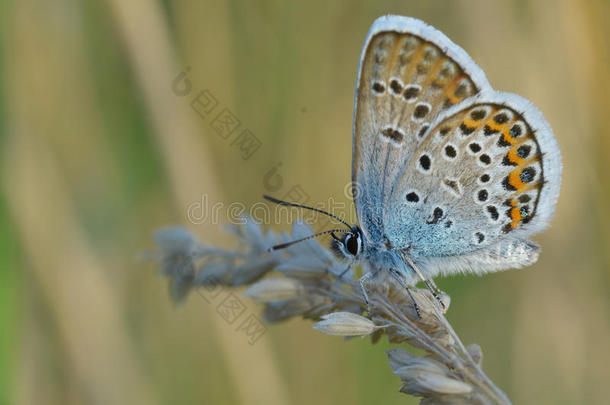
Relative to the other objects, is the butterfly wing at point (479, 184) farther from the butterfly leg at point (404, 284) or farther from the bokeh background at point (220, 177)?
the bokeh background at point (220, 177)

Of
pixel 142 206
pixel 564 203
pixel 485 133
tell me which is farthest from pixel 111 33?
pixel 564 203

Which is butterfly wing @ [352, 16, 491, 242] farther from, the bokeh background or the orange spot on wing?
the bokeh background

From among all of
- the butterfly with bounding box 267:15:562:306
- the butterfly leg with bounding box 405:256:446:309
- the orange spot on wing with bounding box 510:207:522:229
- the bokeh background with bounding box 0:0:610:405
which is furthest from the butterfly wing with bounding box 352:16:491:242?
the bokeh background with bounding box 0:0:610:405

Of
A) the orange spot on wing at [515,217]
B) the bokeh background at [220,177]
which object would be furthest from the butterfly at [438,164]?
the bokeh background at [220,177]

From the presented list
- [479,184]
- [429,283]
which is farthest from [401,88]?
[429,283]

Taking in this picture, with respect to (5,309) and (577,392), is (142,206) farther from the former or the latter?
(577,392)
